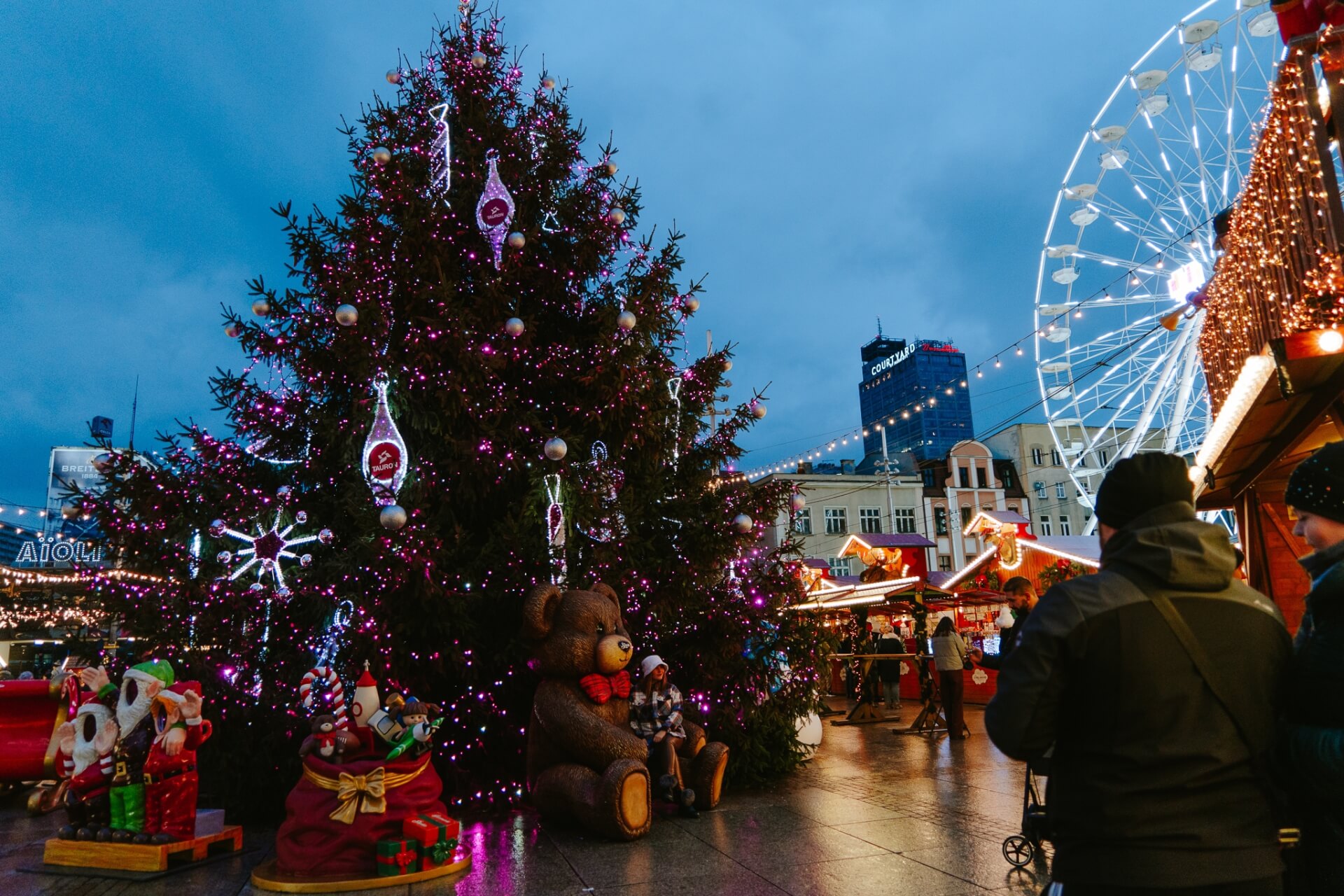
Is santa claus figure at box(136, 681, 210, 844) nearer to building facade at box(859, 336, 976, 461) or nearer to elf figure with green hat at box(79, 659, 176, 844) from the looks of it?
elf figure with green hat at box(79, 659, 176, 844)

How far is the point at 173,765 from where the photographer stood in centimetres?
564

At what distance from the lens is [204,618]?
7219mm

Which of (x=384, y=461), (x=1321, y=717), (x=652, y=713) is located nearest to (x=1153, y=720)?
(x=1321, y=717)

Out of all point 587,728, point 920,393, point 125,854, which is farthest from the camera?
→ point 920,393

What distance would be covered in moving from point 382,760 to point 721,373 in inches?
208

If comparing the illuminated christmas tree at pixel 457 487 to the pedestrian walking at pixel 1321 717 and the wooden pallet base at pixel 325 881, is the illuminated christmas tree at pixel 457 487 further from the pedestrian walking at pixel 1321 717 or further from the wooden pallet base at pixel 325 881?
the pedestrian walking at pixel 1321 717

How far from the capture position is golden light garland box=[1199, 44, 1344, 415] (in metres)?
5.08

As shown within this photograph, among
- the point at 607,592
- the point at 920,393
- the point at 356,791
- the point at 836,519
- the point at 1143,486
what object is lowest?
the point at 356,791

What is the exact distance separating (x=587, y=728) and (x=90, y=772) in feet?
11.2

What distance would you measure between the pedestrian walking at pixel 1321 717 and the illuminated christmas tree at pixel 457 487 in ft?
18.5

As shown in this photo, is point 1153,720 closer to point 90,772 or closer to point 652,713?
point 652,713

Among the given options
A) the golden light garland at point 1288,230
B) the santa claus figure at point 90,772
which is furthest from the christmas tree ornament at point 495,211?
the golden light garland at point 1288,230

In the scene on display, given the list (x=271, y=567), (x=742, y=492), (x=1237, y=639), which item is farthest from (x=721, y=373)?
(x=1237, y=639)

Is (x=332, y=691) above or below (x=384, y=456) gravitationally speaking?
below
